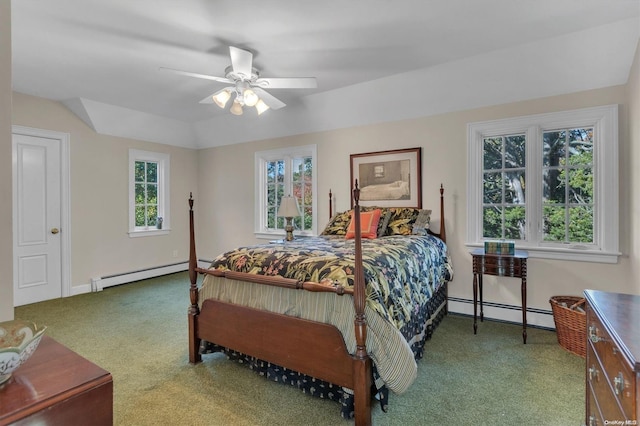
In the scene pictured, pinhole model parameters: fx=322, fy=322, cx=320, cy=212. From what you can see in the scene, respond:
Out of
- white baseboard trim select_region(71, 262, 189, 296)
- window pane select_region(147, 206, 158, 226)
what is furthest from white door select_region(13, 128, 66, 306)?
window pane select_region(147, 206, 158, 226)

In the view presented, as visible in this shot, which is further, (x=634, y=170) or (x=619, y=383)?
(x=634, y=170)

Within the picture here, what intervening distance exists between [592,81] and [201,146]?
223 inches

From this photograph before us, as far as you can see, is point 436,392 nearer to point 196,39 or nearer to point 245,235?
point 196,39

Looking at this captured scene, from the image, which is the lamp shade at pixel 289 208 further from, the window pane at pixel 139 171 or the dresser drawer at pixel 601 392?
the window pane at pixel 139 171

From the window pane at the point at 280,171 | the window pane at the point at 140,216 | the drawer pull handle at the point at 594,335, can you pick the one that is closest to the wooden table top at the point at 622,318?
the drawer pull handle at the point at 594,335

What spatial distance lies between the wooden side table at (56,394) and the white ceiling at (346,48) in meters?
2.38

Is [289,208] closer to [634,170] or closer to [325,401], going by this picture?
[325,401]

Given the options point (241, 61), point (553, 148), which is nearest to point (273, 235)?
point (241, 61)

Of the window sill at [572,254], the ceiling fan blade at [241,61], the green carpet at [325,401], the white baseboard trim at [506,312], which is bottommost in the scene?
the green carpet at [325,401]

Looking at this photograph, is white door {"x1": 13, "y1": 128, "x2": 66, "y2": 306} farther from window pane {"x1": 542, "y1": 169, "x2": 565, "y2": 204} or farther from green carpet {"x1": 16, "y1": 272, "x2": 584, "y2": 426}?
window pane {"x1": 542, "y1": 169, "x2": 565, "y2": 204}

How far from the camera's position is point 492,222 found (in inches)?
142

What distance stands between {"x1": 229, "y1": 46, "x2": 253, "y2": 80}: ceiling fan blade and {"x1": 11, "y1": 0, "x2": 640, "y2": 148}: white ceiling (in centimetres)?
20

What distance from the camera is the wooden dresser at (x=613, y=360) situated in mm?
876

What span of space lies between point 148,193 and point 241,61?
371 cm
